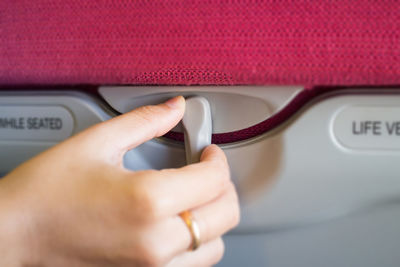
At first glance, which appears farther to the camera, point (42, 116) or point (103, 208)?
point (42, 116)

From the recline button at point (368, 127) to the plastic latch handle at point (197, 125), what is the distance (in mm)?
161

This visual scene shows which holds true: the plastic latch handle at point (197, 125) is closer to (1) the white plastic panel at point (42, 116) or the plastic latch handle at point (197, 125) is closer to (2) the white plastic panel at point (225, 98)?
(2) the white plastic panel at point (225, 98)

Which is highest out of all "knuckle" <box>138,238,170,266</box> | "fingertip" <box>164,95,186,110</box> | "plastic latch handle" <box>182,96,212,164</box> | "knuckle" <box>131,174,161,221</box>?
"fingertip" <box>164,95,186,110</box>

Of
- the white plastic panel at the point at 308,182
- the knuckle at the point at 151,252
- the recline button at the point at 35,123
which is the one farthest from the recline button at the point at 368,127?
the recline button at the point at 35,123

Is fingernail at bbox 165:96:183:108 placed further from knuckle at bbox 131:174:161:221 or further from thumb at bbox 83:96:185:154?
knuckle at bbox 131:174:161:221

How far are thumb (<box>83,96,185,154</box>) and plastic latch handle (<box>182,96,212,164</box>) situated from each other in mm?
16

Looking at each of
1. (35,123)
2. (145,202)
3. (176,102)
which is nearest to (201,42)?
(176,102)

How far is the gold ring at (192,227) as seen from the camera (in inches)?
13.4

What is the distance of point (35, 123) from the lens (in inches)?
20.1

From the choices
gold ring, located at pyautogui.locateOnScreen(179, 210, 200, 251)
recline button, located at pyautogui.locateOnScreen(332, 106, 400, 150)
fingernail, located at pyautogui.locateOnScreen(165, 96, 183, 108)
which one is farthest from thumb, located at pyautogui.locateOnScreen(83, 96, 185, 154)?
recline button, located at pyautogui.locateOnScreen(332, 106, 400, 150)

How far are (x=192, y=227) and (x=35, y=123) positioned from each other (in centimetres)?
32

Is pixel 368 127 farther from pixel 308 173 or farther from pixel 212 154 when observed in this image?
pixel 212 154

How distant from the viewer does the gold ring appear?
0.34 m

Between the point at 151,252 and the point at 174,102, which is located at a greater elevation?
the point at 174,102
